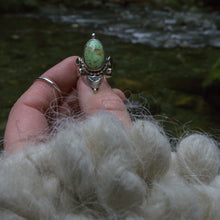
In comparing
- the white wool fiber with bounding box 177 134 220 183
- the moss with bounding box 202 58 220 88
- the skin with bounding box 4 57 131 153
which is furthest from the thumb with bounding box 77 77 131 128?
the moss with bounding box 202 58 220 88

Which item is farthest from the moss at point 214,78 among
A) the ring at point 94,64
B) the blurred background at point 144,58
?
the ring at point 94,64

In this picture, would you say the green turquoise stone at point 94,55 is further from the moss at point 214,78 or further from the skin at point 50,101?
the moss at point 214,78

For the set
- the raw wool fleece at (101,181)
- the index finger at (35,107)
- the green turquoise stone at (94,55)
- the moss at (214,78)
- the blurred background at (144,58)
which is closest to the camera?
the raw wool fleece at (101,181)

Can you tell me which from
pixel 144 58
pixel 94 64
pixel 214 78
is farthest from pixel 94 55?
pixel 144 58

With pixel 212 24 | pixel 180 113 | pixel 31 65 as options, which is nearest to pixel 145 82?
pixel 180 113

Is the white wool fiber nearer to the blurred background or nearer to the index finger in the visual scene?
the blurred background

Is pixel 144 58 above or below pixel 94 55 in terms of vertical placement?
below

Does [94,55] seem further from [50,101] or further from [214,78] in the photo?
[214,78]
